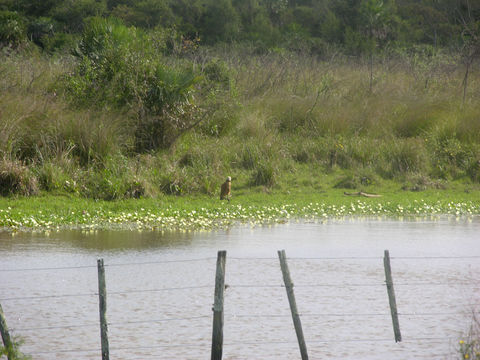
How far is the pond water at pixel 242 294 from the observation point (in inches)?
316

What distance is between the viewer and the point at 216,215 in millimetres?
16750

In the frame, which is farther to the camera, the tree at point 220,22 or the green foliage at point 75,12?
the tree at point 220,22

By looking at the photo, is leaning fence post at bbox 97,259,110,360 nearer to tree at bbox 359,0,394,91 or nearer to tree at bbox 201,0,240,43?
tree at bbox 201,0,240,43

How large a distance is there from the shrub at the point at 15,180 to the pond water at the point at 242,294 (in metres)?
3.71

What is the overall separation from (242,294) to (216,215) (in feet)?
22.0

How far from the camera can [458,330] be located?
28.0 ft

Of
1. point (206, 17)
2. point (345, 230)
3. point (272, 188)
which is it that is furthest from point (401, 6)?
point (345, 230)

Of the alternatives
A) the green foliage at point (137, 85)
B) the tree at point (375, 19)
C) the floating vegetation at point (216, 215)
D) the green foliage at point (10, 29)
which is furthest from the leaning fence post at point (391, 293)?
the tree at point (375, 19)

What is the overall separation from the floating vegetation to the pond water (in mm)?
886

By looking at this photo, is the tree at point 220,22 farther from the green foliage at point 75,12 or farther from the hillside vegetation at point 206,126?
the hillside vegetation at point 206,126

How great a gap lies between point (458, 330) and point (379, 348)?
1167mm

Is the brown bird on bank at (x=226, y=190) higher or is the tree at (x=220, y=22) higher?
the tree at (x=220, y=22)

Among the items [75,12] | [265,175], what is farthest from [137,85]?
[75,12]

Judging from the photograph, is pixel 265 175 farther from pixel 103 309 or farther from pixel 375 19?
pixel 375 19
